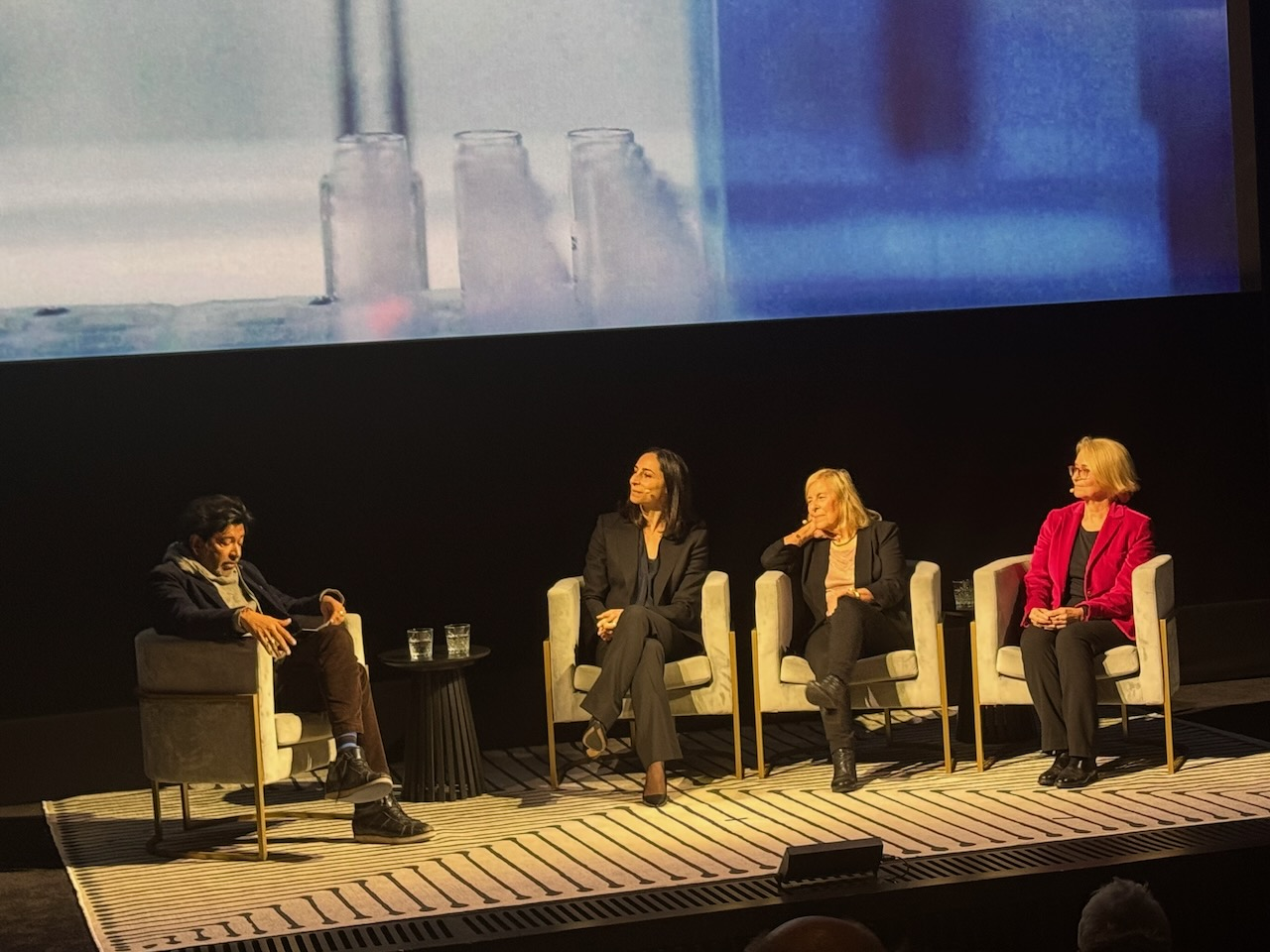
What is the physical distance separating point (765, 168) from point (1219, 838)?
129 inches

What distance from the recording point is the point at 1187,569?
789cm

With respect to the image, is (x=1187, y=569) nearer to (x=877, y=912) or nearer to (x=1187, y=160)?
(x=1187, y=160)

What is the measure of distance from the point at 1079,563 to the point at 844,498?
2.59ft

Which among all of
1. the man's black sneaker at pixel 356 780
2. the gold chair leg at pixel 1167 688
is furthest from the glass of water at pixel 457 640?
the gold chair leg at pixel 1167 688

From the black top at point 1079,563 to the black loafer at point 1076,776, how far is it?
541 millimetres

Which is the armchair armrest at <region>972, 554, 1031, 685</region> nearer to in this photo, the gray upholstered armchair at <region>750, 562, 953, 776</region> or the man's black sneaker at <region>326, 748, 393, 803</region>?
the gray upholstered armchair at <region>750, 562, 953, 776</region>

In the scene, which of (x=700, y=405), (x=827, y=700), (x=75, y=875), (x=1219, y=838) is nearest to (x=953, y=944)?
(x=1219, y=838)

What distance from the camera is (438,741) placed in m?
6.26

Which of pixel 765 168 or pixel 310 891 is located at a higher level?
pixel 765 168

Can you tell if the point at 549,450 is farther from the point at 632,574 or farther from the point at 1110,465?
the point at 1110,465

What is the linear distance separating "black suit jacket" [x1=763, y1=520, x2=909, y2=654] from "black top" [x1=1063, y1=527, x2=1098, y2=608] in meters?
0.54

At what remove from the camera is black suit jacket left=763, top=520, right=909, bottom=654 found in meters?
6.31

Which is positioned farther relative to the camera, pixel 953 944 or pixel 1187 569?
pixel 1187 569

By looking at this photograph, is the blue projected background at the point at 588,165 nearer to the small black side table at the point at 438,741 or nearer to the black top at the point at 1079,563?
the small black side table at the point at 438,741
